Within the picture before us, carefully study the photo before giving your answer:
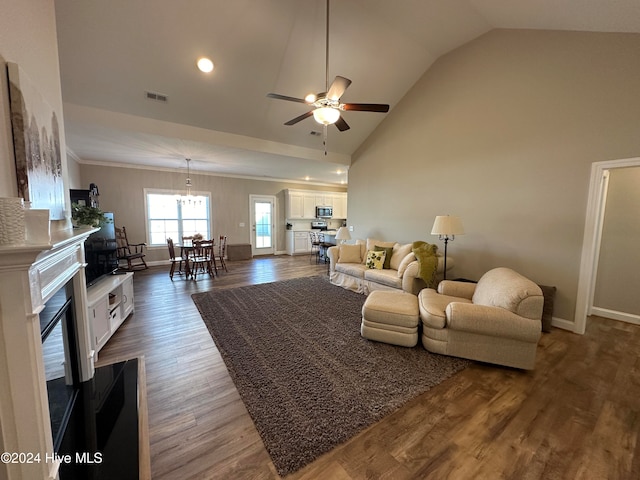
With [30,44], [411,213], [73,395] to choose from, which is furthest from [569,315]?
[30,44]

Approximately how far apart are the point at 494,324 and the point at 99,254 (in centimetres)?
446

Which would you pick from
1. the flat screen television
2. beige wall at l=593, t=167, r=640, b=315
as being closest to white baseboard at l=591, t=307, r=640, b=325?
beige wall at l=593, t=167, r=640, b=315

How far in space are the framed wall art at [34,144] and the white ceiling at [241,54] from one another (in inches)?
78.6

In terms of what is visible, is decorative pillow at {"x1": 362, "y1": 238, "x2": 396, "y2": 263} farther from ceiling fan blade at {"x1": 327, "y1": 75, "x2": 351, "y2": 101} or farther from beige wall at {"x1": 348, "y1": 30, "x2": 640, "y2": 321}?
ceiling fan blade at {"x1": 327, "y1": 75, "x2": 351, "y2": 101}

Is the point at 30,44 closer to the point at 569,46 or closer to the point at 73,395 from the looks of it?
the point at 73,395

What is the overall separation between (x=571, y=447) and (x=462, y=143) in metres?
3.92

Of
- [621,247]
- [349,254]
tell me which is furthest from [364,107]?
[621,247]

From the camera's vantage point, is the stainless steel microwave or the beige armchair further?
the stainless steel microwave

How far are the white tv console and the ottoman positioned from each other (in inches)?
108

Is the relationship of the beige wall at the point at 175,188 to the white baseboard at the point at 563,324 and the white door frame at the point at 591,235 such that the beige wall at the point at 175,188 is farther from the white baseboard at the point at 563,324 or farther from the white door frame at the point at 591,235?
the white door frame at the point at 591,235

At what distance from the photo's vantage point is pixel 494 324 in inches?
89.0

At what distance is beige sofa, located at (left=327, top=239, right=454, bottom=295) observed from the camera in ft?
12.3

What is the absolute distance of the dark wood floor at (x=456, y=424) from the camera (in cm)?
141

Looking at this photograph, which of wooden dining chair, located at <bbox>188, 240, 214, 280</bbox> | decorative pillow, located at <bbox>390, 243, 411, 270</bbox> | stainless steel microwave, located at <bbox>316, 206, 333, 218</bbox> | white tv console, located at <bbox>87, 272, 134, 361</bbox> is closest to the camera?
white tv console, located at <bbox>87, 272, 134, 361</bbox>
